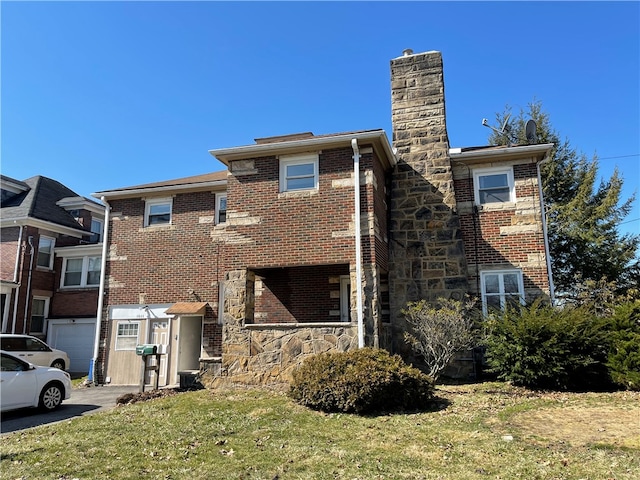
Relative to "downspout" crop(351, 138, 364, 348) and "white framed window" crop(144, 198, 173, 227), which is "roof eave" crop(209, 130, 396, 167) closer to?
"downspout" crop(351, 138, 364, 348)

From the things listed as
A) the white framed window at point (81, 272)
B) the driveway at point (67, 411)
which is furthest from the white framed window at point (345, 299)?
the white framed window at point (81, 272)

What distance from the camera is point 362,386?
8.30 meters

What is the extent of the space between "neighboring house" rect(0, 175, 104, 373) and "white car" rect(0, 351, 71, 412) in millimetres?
9635

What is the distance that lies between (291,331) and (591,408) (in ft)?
20.6

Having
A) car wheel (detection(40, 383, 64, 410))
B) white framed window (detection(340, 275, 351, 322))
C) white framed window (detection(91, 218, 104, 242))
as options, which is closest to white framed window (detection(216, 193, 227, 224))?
white framed window (detection(340, 275, 351, 322))

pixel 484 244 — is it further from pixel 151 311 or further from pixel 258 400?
pixel 151 311

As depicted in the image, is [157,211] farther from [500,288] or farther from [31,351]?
[500,288]

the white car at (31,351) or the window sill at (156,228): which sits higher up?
the window sill at (156,228)

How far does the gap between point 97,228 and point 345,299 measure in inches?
650

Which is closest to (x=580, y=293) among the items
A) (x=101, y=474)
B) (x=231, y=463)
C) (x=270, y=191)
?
(x=270, y=191)

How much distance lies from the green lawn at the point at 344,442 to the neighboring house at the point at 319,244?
298 cm

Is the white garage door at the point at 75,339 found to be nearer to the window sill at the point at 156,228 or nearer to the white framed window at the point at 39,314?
the white framed window at the point at 39,314

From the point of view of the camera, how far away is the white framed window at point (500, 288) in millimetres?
12602

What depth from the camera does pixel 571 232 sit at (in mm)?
21047
